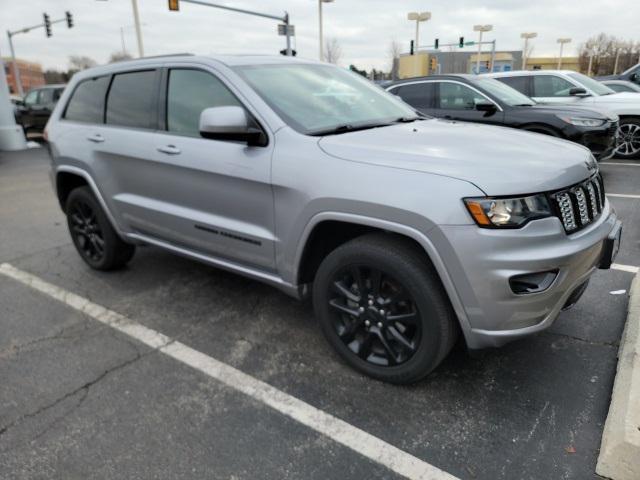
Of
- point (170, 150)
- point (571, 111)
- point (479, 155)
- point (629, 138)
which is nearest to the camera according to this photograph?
point (479, 155)

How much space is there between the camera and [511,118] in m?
7.29

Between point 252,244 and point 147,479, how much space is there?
4.53ft

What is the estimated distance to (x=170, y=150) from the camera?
3359 millimetres

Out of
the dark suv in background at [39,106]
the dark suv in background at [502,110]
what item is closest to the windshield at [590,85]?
the dark suv in background at [502,110]

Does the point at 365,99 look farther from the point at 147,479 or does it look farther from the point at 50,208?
the point at 50,208

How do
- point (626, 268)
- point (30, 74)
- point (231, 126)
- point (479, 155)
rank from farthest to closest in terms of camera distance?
point (30, 74)
point (626, 268)
point (231, 126)
point (479, 155)

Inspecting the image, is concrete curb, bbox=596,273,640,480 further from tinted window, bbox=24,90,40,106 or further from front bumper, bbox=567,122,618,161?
tinted window, bbox=24,90,40,106

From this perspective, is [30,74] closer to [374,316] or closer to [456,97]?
[456,97]

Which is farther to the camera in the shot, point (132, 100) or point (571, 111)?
point (571, 111)

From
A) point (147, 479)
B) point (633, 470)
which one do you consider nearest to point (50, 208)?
point (147, 479)

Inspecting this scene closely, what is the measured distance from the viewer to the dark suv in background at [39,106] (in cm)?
1580

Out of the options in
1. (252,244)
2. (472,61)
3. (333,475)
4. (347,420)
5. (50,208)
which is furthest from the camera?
(472,61)

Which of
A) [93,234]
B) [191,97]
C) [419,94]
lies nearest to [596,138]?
[419,94]

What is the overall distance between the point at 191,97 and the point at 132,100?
71cm
